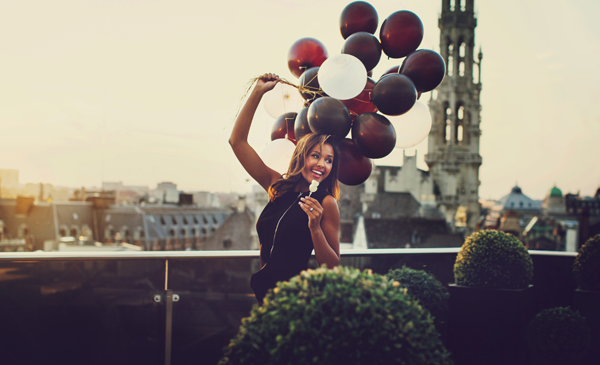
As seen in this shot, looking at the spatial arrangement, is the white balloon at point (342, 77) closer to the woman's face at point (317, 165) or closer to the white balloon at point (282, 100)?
the woman's face at point (317, 165)

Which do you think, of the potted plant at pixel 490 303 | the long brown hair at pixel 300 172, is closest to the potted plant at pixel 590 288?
the potted plant at pixel 490 303

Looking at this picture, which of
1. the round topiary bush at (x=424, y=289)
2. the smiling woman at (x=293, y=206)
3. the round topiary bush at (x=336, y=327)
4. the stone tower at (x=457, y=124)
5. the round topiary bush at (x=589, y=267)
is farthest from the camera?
the stone tower at (x=457, y=124)

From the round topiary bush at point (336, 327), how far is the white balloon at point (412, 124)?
1.93 m

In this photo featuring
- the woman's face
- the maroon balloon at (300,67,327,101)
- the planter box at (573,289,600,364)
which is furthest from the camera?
the planter box at (573,289,600,364)

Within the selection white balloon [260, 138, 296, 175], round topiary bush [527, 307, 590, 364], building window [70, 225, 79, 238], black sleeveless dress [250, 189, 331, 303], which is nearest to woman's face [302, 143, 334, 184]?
black sleeveless dress [250, 189, 331, 303]

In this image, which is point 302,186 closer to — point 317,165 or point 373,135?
point 317,165

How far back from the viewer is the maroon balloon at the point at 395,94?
3127 millimetres

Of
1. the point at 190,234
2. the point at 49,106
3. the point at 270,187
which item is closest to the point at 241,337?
the point at 270,187

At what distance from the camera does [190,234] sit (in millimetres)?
77188

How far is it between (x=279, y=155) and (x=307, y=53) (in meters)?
1.00

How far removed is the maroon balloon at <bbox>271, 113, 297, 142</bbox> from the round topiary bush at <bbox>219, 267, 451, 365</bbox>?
6.62 feet

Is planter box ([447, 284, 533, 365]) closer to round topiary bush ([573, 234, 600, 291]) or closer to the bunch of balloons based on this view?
round topiary bush ([573, 234, 600, 291])

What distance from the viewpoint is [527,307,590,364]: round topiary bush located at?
438cm

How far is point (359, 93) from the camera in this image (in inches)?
134
